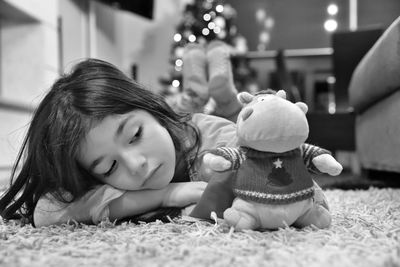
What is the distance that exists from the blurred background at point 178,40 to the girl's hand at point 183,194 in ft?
Result: 2.68

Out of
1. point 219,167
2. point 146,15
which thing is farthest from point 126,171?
point 146,15

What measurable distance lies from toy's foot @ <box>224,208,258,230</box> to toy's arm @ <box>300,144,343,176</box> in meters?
0.13

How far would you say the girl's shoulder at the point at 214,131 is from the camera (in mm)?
895

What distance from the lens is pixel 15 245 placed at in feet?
1.93

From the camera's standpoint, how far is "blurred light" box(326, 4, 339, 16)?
4.12 meters

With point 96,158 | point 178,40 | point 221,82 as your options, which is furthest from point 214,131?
point 178,40

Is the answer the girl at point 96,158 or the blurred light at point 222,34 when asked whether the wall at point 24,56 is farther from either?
the girl at point 96,158

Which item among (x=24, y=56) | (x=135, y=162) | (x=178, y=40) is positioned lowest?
(x=135, y=162)

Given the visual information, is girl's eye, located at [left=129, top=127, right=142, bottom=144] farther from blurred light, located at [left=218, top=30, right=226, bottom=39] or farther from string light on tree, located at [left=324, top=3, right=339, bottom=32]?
string light on tree, located at [left=324, top=3, right=339, bottom=32]

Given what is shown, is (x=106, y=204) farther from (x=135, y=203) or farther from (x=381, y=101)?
(x=381, y=101)

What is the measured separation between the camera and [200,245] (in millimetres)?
550

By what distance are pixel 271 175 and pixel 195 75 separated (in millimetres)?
663

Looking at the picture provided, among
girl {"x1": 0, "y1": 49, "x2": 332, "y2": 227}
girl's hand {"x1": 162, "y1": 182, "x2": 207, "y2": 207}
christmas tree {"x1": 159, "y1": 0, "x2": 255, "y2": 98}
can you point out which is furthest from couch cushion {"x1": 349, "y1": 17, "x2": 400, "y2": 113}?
christmas tree {"x1": 159, "y1": 0, "x2": 255, "y2": 98}

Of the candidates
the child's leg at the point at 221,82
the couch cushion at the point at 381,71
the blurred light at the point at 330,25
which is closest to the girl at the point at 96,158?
the child's leg at the point at 221,82
